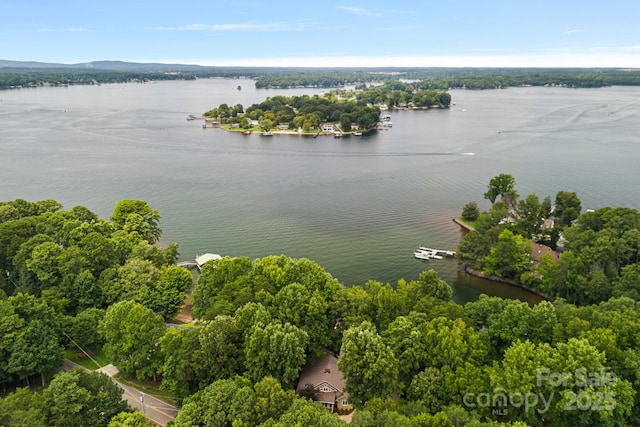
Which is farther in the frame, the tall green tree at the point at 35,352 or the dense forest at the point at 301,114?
the dense forest at the point at 301,114

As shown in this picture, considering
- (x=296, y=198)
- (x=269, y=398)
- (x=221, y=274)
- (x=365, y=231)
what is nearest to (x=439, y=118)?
(x=296, y=198)

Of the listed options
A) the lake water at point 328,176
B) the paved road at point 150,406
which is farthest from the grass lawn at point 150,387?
the lake water at point 328,176

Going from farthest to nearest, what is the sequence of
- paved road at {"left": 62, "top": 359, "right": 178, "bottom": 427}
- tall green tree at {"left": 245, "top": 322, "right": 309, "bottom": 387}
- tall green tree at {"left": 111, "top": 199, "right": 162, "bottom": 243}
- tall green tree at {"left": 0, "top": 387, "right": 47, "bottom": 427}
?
tall green tree at {"left": 111, "top": 199, "right": 162, "bottom": 243}
paved road at {"left": 62, "top": 359, "right": 178, "bottom": 427}
tall green tree at {"left": 245, "top": 322, "right": 309, "bottom": 387}
tall green tree at {"left": 0, "top": 387, "right": 47, "bottom": 427}

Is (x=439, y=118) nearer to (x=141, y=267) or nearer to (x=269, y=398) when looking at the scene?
(x=141, y=267)

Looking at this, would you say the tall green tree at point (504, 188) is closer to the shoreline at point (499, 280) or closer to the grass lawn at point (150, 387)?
the shoreline at point (499, 280)

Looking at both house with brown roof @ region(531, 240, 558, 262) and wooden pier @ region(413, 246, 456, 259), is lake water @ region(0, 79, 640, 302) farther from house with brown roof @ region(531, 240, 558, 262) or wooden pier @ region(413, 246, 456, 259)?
house with brown roof @ region(531, 240, 558, 262)

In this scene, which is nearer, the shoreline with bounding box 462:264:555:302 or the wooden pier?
the shoreline with bounding box 462:264:555:302

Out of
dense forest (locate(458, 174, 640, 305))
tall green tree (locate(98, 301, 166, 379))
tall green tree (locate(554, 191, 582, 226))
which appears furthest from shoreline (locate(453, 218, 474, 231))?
tall green tree (locate(98, 301, 166, 379))
